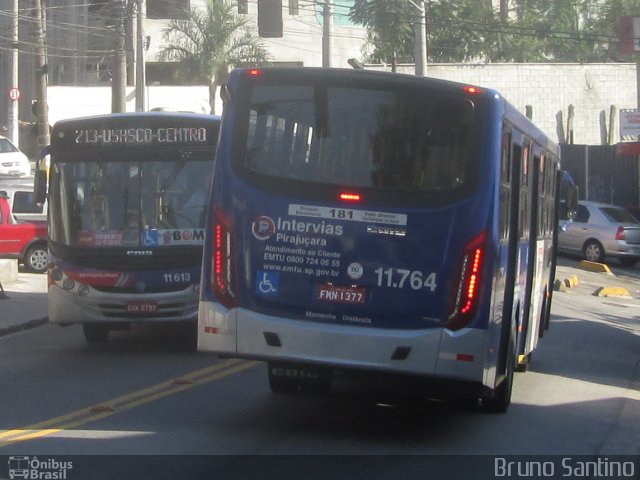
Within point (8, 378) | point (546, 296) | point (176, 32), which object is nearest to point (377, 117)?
point (8, 378)

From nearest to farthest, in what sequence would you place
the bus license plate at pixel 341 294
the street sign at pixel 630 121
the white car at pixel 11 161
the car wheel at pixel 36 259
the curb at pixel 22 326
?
the bus license plate at pixel 341 294 < the curb at pixel 22 326 < the car wheel at pixel 36 259 < the street sign at pixel 630 121 < the white car at pixel 11 161

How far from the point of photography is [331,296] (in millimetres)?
8508

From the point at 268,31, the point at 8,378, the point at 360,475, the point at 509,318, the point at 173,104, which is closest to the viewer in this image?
the point at 360,475

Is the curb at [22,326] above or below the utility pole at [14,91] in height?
below

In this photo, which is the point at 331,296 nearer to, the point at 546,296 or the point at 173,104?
the point at 546,296

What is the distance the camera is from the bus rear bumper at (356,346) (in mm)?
8297

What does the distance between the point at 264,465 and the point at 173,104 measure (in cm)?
4186

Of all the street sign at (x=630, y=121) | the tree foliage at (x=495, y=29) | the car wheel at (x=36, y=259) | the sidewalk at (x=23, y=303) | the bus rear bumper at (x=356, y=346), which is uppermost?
the tree foliage at (x=495, y=29)

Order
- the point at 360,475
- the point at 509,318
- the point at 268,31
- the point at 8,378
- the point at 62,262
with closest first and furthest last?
the point at 360,475 < the point at 509,318 < the point at 8,378 < the point at 62,262 < the point at 268,31

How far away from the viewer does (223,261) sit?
28.9ft

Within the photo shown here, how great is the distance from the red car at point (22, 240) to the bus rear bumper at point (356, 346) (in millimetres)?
16369

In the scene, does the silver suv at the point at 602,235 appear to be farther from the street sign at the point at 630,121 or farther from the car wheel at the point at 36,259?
the car wheel at the point at 36,259

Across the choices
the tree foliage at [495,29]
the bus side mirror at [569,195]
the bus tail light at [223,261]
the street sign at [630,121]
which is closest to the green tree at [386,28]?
the tree foliage at [495,29]

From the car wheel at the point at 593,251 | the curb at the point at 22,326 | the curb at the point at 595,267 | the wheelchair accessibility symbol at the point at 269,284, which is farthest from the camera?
the car wheel at the point at 593,251
